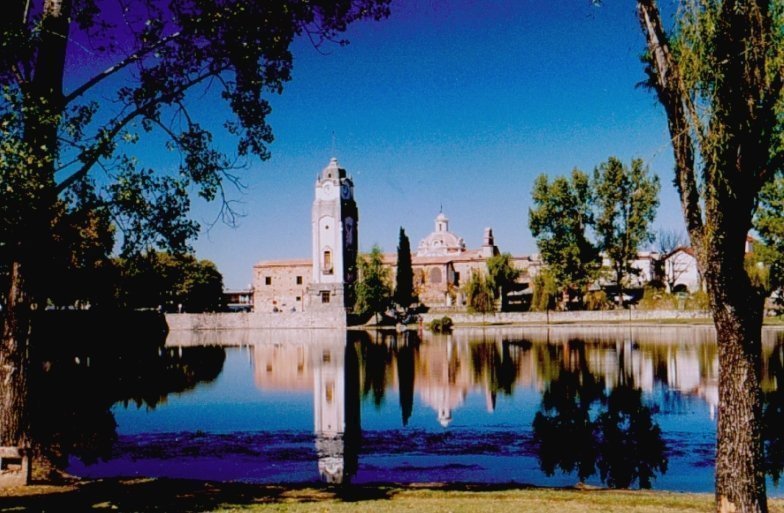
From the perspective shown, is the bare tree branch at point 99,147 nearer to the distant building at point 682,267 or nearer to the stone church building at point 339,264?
the stone church building at point 339,264

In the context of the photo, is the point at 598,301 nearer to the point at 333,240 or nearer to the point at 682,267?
the point at 333,240

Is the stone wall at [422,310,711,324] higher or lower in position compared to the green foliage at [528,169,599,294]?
lower

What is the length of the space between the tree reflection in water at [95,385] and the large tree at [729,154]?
9645 millimetres

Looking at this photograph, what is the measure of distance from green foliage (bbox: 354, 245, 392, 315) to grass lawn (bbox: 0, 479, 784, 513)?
63183 millimetres

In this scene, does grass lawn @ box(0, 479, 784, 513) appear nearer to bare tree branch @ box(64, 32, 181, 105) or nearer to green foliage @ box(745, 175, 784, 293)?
bare tree branch @ box(64, 32, 181, 105)

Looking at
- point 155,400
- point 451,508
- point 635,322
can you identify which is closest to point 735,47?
point 451,508

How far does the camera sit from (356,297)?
78.7 m

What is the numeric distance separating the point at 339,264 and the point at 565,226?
1081 inches

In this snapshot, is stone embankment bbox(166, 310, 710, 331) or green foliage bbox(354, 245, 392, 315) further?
green foliage bbox(354, 245, 392, 315)

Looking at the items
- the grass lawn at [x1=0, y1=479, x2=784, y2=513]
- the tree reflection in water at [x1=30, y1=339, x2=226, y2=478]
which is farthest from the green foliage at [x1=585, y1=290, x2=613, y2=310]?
the grass lawn at [x1=0, y1=479, x2=784, y2=513]

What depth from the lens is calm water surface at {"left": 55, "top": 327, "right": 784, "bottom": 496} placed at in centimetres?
1369


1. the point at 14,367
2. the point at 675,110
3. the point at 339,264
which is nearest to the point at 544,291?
the point at 339,264

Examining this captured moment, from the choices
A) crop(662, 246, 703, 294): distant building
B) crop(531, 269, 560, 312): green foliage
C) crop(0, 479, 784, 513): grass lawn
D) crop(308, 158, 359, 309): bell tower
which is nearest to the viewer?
crop(0, 479, 784, 513): grass lawn

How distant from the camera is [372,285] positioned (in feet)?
242
